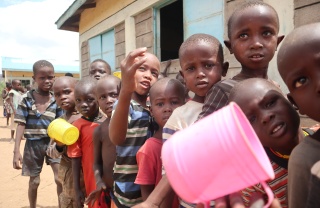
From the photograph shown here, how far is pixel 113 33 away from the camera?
6453 mm

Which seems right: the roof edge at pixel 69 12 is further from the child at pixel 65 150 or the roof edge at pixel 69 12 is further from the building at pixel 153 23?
the child at pixel 65 150

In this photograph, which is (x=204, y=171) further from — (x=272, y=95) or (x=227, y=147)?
(x=272, y=95)

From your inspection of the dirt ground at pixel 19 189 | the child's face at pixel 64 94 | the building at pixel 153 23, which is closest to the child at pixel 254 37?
the building at pixel 153 23

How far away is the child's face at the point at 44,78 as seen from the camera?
11.4 feet

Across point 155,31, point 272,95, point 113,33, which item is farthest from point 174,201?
point 113,33

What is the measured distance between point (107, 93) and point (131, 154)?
1.89 ft

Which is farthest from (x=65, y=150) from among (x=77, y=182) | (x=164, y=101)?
(x=164, y=101)

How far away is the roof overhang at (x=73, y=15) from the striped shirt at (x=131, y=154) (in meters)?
5.81

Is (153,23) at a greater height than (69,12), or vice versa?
(69,12)

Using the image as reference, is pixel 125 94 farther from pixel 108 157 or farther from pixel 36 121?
pixel 36 121

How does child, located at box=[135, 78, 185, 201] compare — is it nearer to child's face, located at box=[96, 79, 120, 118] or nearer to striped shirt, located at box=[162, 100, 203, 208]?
striped shirt, located at box=[162, 100, 203, 208]

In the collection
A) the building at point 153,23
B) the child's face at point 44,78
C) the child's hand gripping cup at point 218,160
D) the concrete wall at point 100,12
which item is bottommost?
the child's hand gripping cup at point 218,160

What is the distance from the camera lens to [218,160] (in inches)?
23.3

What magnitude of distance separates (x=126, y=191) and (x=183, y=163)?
1.26 metres
